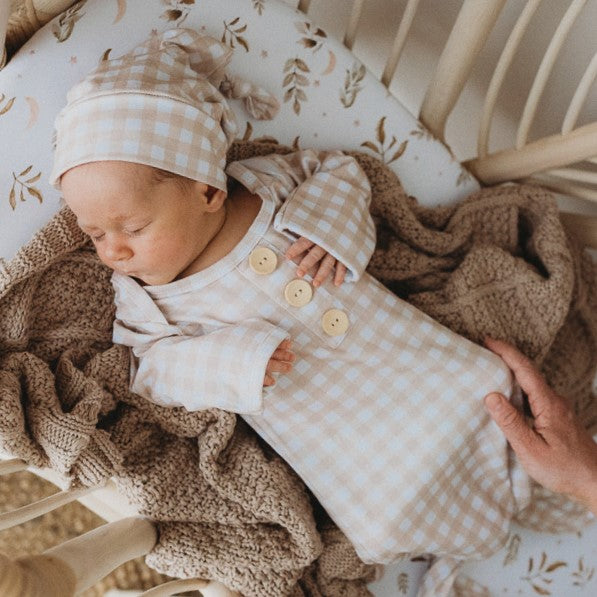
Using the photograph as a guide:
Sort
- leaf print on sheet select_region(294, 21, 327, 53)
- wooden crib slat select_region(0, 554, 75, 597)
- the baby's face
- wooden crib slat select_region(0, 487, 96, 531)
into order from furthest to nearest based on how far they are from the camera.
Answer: leaf print on sheet select_region(294, 21, 327, 53) → the baby's face → wooden crib slat select_region(0, 487, 96, 531) → wooden crib slat select_region(0, 554, 75, 597)

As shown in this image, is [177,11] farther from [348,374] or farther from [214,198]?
[348,374]

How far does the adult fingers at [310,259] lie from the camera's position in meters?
0.91

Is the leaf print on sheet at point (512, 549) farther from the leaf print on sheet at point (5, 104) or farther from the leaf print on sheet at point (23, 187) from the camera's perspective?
the leaf print on sheet at point (5, 104)

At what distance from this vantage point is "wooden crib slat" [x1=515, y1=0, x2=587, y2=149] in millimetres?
860

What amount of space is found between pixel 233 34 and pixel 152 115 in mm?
248

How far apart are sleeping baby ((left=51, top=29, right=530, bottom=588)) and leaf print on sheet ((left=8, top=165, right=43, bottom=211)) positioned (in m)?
0.09

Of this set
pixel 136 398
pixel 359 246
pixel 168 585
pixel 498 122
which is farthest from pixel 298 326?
pixel 498 122

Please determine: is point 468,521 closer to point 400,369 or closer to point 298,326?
point 400,369

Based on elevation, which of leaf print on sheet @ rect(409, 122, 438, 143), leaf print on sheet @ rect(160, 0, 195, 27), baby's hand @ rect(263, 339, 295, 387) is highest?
leaf print on sheet @ rect(160, 0, 195, 27)

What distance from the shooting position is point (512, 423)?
0.94 metres

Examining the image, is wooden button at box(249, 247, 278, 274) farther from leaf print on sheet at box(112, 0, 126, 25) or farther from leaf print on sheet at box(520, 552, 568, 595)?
leaf print on sheet at box(520, 552, 568, 595)

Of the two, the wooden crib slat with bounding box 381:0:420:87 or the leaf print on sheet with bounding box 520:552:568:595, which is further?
the leaf print on sheet with bounding box 520:552:568:595

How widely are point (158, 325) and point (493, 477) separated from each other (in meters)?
0.55

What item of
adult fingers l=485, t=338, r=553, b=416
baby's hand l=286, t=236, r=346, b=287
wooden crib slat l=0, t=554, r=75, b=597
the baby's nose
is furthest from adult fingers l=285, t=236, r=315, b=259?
wooden crib slat l=0, t=554, r=75, b=597
